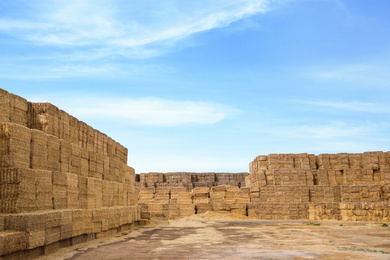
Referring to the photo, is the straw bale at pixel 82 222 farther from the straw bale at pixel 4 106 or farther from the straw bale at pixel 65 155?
the straw bale at pixel 4 106

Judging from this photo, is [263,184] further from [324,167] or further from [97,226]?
[97,226]

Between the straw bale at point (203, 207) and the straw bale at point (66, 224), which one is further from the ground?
the straw bale at point (66, 224)

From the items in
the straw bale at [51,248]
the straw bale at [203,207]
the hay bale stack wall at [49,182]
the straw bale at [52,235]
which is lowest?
the straw bale at [203,207]

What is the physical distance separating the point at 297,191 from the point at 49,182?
67.9 ft

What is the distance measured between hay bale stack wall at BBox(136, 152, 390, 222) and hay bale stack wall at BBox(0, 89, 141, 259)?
12.7 metres

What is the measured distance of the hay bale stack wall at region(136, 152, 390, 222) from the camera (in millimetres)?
27562

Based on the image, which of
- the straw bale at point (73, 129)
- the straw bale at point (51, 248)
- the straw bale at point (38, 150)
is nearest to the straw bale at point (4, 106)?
the straw bale at point (38, 150)

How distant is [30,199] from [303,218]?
69.9 ft

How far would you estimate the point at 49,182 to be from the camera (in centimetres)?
1099

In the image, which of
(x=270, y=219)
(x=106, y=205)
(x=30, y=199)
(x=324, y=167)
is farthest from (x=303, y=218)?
(x=30, y=199)

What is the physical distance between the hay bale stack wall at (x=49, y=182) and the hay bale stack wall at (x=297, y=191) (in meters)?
12.7

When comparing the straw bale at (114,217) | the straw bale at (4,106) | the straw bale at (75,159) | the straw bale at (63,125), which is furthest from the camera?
the straw bale at (114,217)

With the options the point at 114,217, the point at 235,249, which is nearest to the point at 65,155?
the point at 114,217

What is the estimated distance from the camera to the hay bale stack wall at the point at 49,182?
9.45 metres
